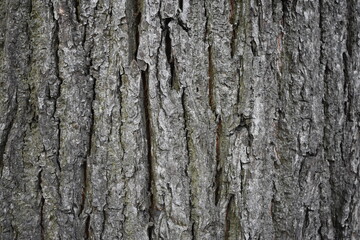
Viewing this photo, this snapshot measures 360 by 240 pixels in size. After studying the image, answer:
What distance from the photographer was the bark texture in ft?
4.15

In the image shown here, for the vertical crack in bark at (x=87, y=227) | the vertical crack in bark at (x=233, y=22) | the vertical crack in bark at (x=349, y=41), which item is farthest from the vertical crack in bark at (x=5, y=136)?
the vertical crack in bark at (x=349, y=41)

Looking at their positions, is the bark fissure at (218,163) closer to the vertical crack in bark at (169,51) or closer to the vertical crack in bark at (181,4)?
the vertical crack in bark at (169,51)

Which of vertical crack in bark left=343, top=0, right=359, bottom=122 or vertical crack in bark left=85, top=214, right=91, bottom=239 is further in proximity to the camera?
vertical crack in bark left=343, top=0, right=359, bottom=122

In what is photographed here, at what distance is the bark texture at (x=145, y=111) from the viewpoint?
1.26 metres

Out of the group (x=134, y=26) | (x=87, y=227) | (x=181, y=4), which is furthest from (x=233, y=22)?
(x=87, y=227)

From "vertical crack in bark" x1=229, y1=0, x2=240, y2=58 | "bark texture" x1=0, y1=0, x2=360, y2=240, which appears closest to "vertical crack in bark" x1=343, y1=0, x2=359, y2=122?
"bark texture" x1=0, y1=0, x2=360, y2=240

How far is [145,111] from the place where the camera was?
1.29 meters

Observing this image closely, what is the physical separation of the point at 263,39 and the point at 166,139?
1.54ft

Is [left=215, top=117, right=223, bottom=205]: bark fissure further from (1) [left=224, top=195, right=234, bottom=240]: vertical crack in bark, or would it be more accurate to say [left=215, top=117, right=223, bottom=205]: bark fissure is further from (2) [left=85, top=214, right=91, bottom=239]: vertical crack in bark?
(2) [left=85, top=214, right=91, bottom=239]: vertical crack in bark

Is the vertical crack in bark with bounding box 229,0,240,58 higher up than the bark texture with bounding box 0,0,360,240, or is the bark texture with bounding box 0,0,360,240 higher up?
the vertical crack in bark with bounding box 229,0,240,58

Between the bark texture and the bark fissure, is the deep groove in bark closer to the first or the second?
the bark texture

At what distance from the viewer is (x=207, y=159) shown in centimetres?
133

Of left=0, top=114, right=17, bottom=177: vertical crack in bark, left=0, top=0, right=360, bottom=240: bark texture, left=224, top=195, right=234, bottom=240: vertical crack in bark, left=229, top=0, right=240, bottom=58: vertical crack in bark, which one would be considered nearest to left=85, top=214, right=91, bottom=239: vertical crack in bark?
left=0, top=0, right=360, bottom=240: bark texture

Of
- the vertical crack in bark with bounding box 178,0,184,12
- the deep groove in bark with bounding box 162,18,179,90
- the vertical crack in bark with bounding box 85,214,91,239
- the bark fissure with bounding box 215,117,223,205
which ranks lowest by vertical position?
the vertical crack in bark with bounding box 85,214,91,239
